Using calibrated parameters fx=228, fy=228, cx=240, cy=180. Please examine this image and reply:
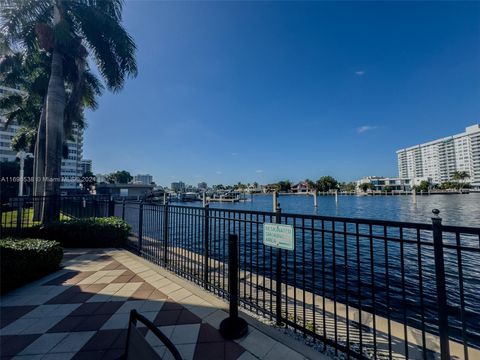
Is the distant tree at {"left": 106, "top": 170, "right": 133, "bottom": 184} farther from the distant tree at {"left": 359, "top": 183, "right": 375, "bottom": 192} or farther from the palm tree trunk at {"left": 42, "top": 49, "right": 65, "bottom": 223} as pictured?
the distant tree at {"left": 359, "top": 183, "right": 375, "bottom": 192}

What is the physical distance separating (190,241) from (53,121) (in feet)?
29.5

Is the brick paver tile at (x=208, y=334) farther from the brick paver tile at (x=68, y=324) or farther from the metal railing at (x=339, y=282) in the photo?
the brick paver tile at (x=68, y=324)

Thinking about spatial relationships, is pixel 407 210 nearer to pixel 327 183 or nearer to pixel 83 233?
pixel 83 233

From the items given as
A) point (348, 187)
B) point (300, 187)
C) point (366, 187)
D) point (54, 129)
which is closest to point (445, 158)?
point (366, 187)

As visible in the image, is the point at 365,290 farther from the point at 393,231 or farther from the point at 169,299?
the point at 393,231

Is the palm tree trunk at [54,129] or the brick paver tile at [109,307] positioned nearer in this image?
the brick paver tile at [109,307]

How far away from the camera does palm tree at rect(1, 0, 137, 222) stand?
916cm

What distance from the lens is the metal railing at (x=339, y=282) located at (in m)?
2.03

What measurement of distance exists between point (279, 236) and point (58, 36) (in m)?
11.6

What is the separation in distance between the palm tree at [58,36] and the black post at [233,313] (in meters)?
9.13

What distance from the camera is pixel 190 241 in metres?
5.43

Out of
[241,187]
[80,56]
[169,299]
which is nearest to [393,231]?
[169,299]

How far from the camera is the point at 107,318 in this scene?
3264 mm

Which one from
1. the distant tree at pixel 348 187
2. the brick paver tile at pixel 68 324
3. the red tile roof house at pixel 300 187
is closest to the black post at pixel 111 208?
the brick paver tile at pixel 68 324
